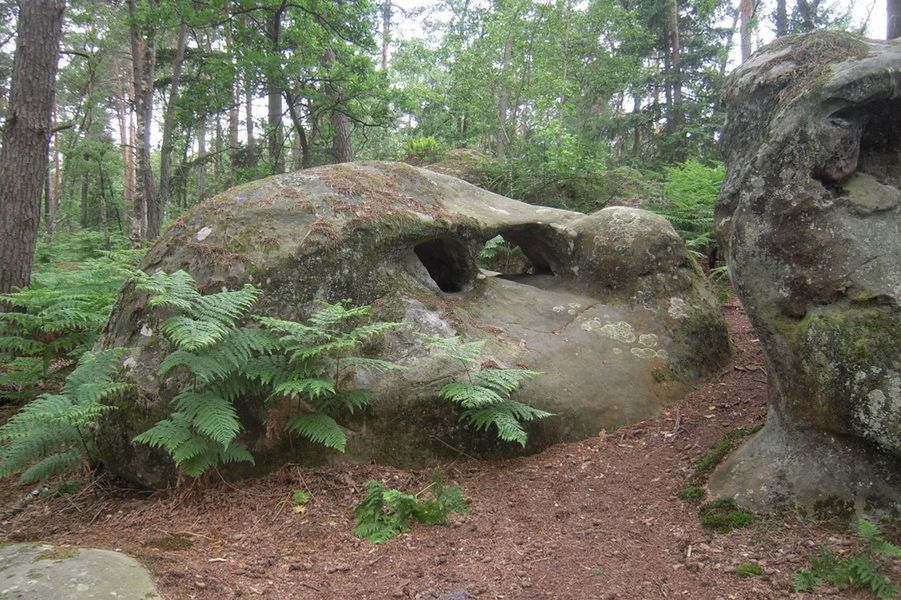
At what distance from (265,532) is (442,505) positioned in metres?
1.38

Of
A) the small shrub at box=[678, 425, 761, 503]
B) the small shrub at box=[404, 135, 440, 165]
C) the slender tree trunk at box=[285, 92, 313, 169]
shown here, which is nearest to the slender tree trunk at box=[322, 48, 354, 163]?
the slender tree trunk at box=[285, 92, 313, 169]

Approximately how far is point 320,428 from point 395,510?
0.93 m

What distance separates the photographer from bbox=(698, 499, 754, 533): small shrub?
3916 mm

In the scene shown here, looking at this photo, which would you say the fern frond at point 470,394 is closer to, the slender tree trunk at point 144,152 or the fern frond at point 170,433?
the fern frond at point 170,433

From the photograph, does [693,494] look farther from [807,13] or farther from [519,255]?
[807,13]

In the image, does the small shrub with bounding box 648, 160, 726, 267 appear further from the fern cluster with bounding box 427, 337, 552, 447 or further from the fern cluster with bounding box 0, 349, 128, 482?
the fern cluster with bounding box 0, 349, 128, 482

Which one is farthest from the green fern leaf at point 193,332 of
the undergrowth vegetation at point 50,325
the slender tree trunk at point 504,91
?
the slender tree trunk at point 504,91

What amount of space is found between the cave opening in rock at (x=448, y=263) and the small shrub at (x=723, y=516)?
13.2 ft

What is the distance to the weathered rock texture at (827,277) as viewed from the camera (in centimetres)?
372

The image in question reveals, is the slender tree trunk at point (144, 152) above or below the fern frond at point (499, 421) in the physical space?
above

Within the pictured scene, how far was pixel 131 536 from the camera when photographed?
3.92 meters

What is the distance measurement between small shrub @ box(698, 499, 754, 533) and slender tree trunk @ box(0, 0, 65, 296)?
8.54 meters

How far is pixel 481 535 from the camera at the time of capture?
13.8ft

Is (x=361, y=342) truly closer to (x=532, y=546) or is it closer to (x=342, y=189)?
(x=342, y=189)
